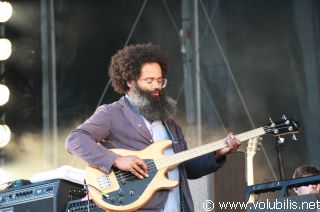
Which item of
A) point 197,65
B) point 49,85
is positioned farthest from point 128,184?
point 49,85

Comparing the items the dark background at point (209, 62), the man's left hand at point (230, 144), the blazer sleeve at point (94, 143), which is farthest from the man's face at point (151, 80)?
the dark background at point (209, 62)

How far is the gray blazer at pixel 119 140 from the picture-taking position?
4395 millimetres

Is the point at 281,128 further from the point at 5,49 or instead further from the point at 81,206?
the point at 5,49

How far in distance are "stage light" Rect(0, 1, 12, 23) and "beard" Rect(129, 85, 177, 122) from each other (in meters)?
3.77

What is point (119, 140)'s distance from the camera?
178 inches

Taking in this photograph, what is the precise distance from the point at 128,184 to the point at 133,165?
0.12 meters

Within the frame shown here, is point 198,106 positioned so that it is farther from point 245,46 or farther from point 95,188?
point 95,188

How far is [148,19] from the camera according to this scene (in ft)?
27.1

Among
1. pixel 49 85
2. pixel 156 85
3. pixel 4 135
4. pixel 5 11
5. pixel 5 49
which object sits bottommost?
pixel 156 85

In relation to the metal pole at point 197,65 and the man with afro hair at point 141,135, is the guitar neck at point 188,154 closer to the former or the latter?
the man with afro hair at point 141,135

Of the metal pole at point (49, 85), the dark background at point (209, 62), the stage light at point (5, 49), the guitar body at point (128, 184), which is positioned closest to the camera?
the guitar body at point (128, 184)

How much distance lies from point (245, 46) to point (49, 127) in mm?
2207

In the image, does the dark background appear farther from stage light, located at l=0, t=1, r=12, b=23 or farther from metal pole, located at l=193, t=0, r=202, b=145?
stage light, located at l=0, t=1, r=12, b=23

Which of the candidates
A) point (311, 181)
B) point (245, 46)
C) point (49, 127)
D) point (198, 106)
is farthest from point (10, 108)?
point (311, 181)
